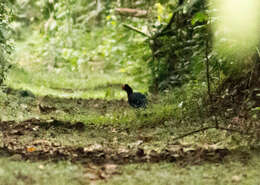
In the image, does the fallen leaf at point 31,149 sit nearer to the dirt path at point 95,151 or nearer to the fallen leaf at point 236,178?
the dirt path at point 95,151

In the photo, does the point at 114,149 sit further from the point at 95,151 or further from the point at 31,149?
the point at 31,149

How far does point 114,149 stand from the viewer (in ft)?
13.7

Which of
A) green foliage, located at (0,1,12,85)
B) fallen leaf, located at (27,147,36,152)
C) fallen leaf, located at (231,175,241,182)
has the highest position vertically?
green foliage, located at (0,1,12,85)

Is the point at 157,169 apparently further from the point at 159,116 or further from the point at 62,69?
the point at 62,69

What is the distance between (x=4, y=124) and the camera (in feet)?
16.5

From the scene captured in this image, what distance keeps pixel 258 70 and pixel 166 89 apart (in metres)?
3.44

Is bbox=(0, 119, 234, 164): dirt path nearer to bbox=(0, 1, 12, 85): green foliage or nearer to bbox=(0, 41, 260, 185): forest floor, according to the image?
bbox=(0, 41, 260, 185): forest floor

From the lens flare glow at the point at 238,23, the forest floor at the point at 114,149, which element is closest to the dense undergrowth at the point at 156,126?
the forest floor at the point at 114,149

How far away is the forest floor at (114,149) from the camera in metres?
3.15

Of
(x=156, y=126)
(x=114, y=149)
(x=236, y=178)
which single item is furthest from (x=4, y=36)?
(x=236, y=178)

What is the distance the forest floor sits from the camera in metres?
3.15

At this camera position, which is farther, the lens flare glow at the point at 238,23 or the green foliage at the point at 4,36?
the green foliage at the point at 4,36

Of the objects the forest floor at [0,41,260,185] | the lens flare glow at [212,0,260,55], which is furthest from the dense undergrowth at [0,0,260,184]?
the lens flare glow at [212,0,260,55]

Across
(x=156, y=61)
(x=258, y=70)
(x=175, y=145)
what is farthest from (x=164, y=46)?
(x=175, y=145)
